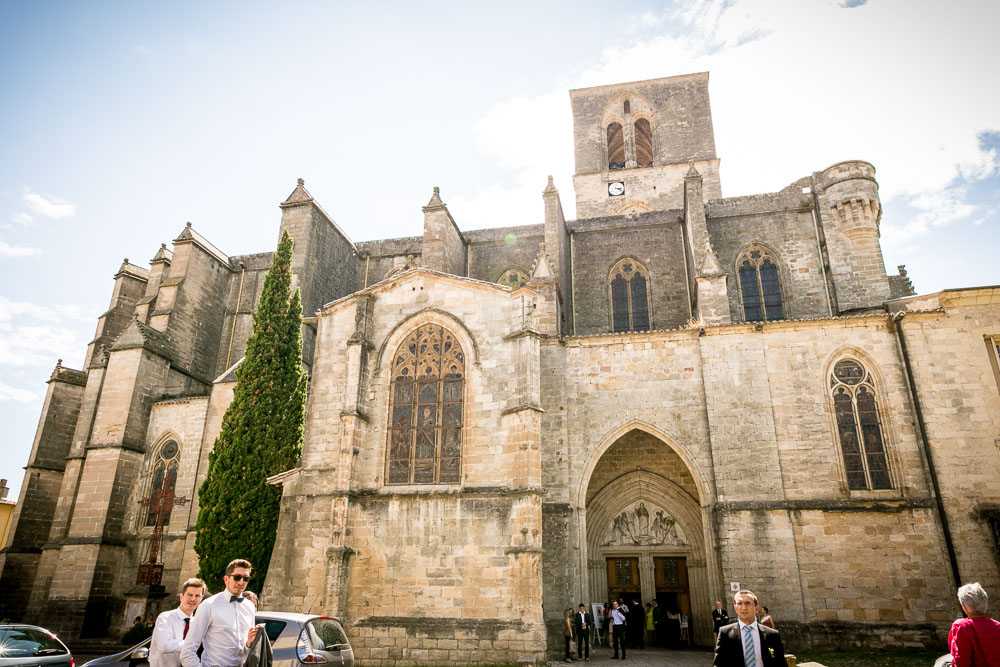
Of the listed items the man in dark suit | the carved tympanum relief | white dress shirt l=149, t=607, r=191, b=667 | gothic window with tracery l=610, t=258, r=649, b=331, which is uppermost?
gothic window with tracery l=610, t=258, r=649, b=331

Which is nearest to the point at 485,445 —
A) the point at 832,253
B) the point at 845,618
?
the point at 845,618

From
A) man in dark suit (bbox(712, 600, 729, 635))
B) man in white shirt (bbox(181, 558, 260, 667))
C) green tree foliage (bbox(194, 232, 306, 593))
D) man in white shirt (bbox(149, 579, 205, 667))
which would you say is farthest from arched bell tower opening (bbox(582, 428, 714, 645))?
man in white shirt (bbox(149, 579, 205, 667))

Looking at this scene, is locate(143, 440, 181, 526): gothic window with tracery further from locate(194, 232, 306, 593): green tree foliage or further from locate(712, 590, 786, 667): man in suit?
locate(712, 590, 786, 667): man in suit

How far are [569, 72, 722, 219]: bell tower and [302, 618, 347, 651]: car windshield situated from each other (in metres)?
22.0

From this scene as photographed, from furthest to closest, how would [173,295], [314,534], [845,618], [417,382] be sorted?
[173,295] < [417,382] < [314,534] < [845,618]

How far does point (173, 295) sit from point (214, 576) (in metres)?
10.5

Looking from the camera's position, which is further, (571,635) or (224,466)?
A: (224,466)

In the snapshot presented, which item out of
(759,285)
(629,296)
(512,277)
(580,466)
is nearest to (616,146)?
(512,277)

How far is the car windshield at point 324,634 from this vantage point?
7039 millimetres

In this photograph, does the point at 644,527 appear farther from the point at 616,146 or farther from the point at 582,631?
the point at 616,146

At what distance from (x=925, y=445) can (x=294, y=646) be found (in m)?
12.5

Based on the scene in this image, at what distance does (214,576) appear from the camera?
45.7 ft

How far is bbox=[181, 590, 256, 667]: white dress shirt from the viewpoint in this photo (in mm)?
4324

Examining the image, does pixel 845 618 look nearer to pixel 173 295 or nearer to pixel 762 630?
pixel 762 630
